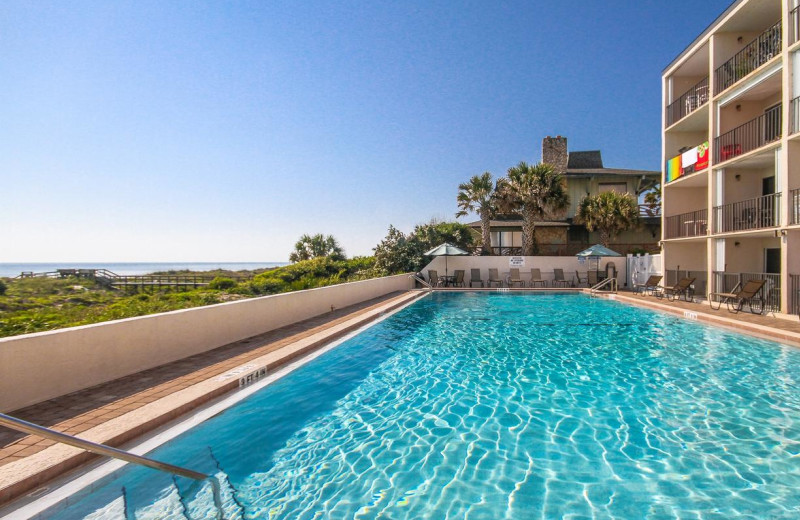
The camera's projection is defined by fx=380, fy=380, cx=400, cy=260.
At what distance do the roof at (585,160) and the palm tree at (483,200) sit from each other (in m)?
10.9

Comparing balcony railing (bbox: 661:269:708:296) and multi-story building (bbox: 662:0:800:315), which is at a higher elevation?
multi-story building (bbox: 662:0:800:315)

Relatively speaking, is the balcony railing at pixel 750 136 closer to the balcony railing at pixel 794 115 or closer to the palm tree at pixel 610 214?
the balcony railing at pixel 794 115

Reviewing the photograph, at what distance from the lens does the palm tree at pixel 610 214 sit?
23.8m

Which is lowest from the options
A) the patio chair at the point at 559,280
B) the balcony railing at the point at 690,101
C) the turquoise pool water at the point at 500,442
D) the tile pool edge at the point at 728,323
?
the turquoise pool water at the point at 500,442

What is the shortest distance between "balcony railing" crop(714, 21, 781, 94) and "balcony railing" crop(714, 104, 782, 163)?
1.57 metres

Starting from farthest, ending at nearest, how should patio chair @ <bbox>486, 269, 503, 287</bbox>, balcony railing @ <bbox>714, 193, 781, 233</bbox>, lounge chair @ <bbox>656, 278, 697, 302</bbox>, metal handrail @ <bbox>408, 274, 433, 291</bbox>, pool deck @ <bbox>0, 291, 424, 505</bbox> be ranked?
patio chair @ <bbox>486, 269, 503, 287</bbox> → metal handrail @ <bbox>408, 274, 433, 291</bbox> → lounge chair @ <bbox>656, 278, 697, 302</bbox> → balcony railing @ <bbox>714, 193, 781, 233</bbox> → pool deck @ <bbox>0, 291, 424, 505</bbox>

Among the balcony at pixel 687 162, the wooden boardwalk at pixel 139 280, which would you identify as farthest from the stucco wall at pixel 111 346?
the wooden boardwalk at pixel 139 280

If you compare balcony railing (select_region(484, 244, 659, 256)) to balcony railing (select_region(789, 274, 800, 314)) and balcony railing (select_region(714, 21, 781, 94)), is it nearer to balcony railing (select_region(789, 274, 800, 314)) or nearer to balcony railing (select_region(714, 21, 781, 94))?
balcony railing (select_region(714, 21, 781, 94))

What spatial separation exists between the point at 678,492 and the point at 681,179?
16.2 meters

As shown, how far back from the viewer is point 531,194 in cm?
2325

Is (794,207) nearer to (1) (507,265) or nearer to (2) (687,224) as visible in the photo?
(2) (687,224)

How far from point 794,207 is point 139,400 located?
15282 millimetres

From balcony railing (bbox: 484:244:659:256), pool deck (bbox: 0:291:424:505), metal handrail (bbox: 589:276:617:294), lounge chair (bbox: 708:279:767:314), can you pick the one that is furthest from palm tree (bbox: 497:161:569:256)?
pool deck (bbox: 0:291:424:505)

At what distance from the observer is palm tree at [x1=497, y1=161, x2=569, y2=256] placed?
23203 mm
